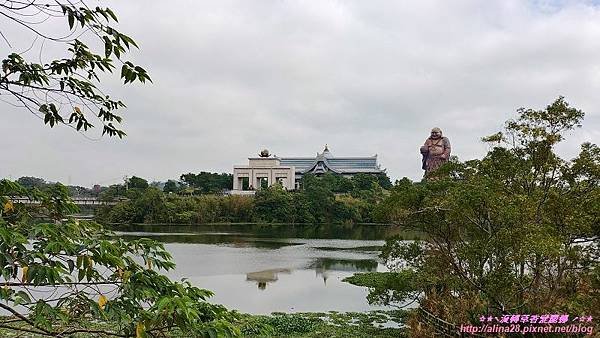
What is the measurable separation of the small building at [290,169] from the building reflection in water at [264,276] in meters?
Answer: 30.3

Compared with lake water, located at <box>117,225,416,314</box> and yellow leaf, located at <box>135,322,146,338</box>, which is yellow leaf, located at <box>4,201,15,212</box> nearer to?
yellow leaf, located at <box>135,322,146,338</box>

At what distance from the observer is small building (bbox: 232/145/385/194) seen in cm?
5094

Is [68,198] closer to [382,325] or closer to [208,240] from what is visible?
[382,325]

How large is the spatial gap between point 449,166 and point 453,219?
5.13 ft

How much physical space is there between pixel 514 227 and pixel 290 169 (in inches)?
1802

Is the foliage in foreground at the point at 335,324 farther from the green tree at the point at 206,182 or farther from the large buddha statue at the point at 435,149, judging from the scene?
the green tree at the point at 206,182

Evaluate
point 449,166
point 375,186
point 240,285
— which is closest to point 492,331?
point 449,166

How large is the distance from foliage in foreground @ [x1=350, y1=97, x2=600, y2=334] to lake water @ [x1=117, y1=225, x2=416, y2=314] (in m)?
4.15

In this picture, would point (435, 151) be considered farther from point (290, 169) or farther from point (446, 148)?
point (290, 169)

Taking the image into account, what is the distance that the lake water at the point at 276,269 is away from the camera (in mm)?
11742

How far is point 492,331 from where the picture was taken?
18.1ft

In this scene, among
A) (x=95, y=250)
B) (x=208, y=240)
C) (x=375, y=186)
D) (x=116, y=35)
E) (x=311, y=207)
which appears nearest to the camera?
Answer: (x=95, y=250)

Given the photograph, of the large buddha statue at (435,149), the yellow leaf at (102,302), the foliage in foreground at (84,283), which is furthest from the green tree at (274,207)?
the yellow leaf at (102,302)

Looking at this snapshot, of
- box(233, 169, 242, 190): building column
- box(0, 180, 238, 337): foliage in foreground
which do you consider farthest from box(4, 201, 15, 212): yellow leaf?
box(233, 169, 242, 190): building column
